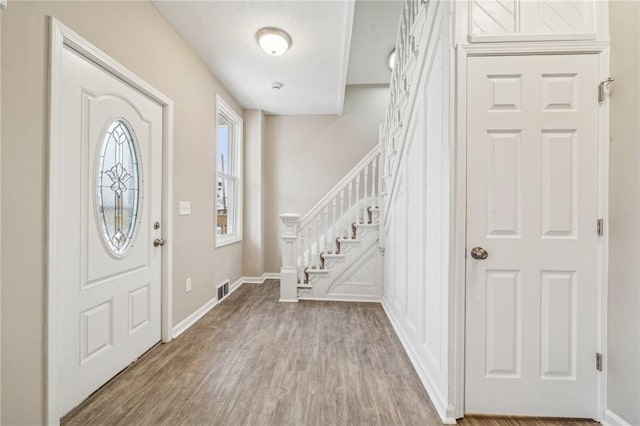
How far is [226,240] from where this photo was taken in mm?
3785

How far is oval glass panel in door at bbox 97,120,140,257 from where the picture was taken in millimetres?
1806

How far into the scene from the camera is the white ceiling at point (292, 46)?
2.26 metres

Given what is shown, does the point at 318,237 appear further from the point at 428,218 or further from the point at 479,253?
the point at 479,253

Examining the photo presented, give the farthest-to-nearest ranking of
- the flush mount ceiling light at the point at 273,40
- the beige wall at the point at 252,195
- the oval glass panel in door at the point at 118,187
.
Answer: the beige wall at the point at 252,195, the flush mount ceiling light at the point at 273,40, the oval glass panel in door at the point at 118,187

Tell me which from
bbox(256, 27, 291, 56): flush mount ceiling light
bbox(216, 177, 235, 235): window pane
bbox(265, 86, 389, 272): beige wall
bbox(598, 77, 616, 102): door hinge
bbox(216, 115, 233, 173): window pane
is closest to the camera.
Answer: bbox(598, 77, 616, 102): door hinge

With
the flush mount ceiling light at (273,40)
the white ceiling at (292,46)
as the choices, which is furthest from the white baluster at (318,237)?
the flush mount ceiling light at (273,40)

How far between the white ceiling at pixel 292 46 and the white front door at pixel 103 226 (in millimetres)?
889

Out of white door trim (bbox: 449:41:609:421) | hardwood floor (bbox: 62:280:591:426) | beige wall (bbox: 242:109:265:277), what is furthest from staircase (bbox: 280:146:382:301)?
white door trim (bbox: 449:41:609:421)

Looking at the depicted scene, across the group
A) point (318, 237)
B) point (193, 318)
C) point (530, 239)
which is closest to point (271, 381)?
point (193, 318)

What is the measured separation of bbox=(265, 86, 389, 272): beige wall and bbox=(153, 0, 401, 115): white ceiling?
0.22 meters

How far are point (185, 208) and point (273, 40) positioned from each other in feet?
5.86

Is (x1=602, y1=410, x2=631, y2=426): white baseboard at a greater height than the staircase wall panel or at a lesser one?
lesser

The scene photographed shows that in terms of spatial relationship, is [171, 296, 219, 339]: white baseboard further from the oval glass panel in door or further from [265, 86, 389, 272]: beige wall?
[265, 86, 389, 272]: beige wall

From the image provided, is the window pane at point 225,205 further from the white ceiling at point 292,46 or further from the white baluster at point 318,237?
the white baluster at point 318,237
